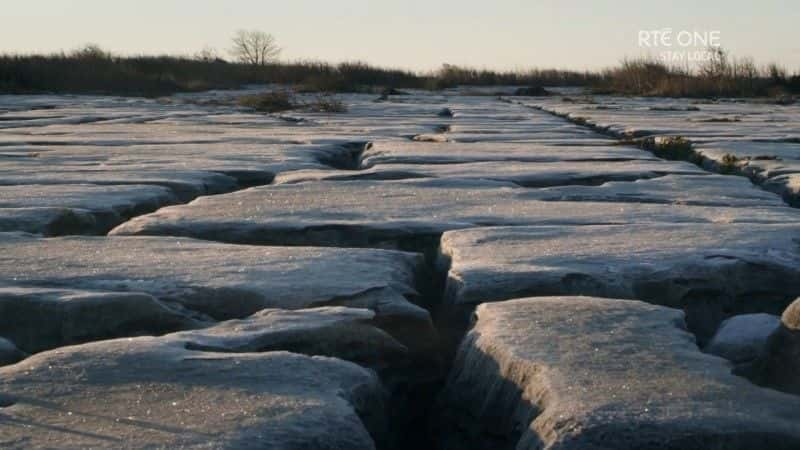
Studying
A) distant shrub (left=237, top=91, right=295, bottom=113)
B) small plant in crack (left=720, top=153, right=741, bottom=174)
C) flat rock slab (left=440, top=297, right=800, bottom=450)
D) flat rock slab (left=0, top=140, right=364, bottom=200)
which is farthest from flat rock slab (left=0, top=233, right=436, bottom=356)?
distant shrub (left=237, top=91, right=295, bottom=113)

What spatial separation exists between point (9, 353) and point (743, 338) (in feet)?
3.29

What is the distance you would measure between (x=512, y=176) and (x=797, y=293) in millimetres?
1785

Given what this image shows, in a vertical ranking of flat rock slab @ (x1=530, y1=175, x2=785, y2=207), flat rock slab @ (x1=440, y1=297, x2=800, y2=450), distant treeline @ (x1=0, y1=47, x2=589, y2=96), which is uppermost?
flat rock slab @ (x1=440, y1=297, x2=800, y2=450)

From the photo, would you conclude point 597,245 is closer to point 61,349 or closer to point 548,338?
point 548,338

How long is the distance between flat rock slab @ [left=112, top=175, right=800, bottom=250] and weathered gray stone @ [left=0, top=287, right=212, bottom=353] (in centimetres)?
77

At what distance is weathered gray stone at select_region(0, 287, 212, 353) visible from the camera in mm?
1729

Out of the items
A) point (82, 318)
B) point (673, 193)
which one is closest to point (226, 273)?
point (82, 318)

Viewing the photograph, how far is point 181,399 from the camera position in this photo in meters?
1.35

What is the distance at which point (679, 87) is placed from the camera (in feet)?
48.3

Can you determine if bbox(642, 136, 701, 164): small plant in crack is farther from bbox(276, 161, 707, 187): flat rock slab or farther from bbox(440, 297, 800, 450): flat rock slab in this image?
bbox(440, 297, 800, 450): flat rock slab

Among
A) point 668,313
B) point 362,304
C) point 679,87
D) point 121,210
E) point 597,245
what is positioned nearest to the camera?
point 668,313

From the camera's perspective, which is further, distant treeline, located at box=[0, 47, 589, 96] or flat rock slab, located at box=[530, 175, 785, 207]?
distant treeline, located at box=[0, 47, 589, 96]

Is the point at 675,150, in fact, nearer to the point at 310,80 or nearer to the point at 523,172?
the point at 523,172

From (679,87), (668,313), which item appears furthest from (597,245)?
(679,87)
